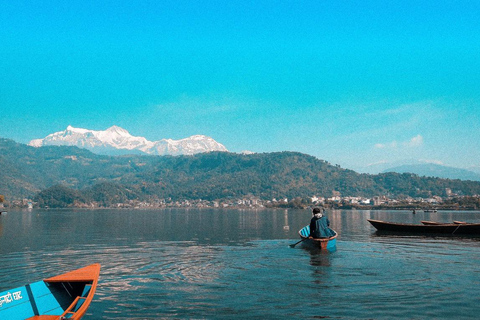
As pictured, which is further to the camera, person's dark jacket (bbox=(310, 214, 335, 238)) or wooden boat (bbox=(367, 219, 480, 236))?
wooden boat (bbox=(367, 219, 480, 236))

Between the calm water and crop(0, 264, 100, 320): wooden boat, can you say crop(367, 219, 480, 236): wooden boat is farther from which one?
crop(0, 264, 100, 320): wooden boat

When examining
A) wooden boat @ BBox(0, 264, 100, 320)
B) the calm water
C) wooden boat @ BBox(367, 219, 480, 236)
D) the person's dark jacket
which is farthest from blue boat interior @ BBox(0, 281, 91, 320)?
wooden boat @ BBox(367, 219, 480, 236)

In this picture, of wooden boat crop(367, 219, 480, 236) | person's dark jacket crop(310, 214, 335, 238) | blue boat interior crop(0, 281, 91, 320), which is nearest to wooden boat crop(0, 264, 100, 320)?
blue boat interior crop(0, 281, 91, 320)

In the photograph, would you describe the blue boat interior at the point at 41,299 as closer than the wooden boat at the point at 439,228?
Yes

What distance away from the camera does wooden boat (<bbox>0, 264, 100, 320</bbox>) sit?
1382 centimetres

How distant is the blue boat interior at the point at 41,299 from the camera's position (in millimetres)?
13742

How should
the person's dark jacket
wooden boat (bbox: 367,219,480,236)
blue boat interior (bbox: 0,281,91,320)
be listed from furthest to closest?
wooden boat (bbox: 367,219,480,236), the person's dark jacket, blue boat interior (bbox: 0,281,91,320)

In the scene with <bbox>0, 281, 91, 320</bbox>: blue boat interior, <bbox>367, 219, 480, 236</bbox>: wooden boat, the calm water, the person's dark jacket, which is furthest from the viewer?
<bbox>367, 219, 480, 236</bbox>: wooden boat

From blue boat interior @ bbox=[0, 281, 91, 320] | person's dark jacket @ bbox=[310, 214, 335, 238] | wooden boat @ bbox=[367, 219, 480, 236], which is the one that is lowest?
wooden boat @ bbox=[367, 219, 480, 236]

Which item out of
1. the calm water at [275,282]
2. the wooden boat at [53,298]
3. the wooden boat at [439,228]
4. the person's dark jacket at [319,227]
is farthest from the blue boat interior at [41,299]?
the wooden boat at [439,228]

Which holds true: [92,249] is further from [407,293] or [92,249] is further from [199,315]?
[407,293]

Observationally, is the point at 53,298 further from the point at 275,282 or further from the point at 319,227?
the point at 319,227

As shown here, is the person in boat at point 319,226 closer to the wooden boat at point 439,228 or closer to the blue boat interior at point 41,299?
the blue boat interior at point 41,299

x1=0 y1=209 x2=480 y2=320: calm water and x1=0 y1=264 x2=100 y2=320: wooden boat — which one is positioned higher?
x1=0 y1=264 x2=100 y2=320: wooden boat
